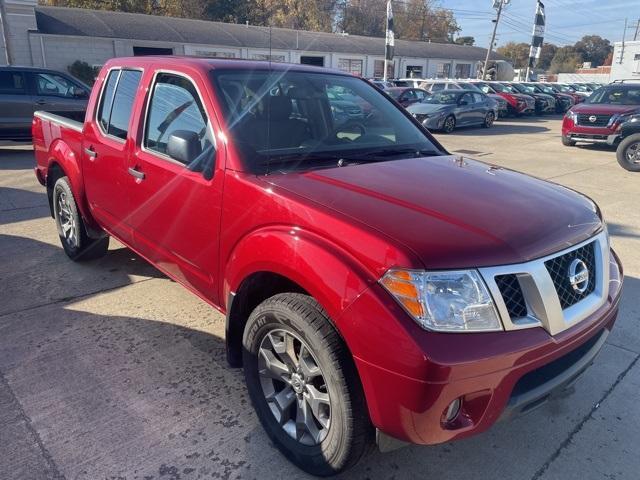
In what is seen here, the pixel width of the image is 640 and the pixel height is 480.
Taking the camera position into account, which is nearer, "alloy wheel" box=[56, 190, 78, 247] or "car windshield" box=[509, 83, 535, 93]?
"alloy wheel" box=[56, 190, 78, 247]

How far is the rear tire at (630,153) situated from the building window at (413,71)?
4260 cm

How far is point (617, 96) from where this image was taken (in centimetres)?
1427

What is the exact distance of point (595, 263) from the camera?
252 cm

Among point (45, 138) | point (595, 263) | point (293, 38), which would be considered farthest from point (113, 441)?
point (293, 38)

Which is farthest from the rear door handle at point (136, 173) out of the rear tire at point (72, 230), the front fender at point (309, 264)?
the rear tire at point (72, 230)

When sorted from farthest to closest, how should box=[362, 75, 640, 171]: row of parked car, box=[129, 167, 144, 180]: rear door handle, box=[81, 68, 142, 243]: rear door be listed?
box=[362, 75, 640, 171]: row of parked car < box=[81, 68, 142, 243]: rear door < box=[129, 167, 144, 180]: rear door handle

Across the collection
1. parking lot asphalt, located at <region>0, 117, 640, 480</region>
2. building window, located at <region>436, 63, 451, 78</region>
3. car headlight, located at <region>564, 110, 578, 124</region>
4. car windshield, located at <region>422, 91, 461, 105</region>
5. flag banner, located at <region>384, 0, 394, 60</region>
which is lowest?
parking lot asphalt, located at <region>0, 117, 640, 480</region>

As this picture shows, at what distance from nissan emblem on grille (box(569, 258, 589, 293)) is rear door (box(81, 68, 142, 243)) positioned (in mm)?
2802

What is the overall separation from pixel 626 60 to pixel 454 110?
4537cm

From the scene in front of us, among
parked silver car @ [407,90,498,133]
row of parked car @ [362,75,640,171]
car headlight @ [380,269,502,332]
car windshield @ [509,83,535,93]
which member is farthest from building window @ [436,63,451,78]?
car headlight @ [380,269,502,332]

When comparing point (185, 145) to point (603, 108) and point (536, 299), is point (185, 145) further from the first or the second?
point (603, 108)

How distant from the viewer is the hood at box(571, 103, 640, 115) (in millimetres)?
13398

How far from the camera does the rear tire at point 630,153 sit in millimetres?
11086

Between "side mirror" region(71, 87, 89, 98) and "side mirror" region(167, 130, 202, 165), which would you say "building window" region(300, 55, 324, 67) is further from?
"side mirror" region(167, 130, 202, 165)
